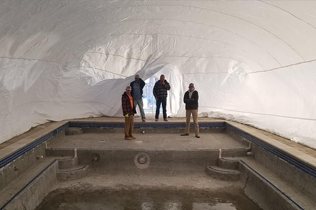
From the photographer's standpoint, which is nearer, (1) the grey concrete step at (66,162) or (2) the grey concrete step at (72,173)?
(2) the grey concrete step at (72,173)

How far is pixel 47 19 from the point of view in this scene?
4957 mm

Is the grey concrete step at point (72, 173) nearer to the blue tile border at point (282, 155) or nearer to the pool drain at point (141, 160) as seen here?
the pool drain at point (141, 160)

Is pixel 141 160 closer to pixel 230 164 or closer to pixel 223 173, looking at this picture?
pixel 223 173

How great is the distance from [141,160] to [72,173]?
1460mm

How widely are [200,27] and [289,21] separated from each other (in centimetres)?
266

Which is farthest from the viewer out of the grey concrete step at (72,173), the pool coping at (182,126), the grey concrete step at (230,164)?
the grey concrete step at (230,164)

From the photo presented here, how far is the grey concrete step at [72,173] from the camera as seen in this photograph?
5133 millimetres

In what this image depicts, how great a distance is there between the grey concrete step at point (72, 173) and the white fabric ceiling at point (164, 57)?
139 centimetres

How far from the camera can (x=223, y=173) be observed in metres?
5.22

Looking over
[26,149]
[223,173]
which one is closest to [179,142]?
[223,173]

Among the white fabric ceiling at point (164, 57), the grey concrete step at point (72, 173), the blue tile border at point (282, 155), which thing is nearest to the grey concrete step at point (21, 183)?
the grey concrete step at point (72, 173)

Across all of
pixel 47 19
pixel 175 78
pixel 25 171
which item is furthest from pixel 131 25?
pixel 25 171

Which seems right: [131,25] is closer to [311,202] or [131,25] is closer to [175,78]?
[175,78]

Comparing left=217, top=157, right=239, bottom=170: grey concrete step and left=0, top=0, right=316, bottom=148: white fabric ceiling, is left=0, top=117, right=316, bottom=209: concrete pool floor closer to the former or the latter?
left=217, top=157, right=239, bottom=170: grey concrete step
